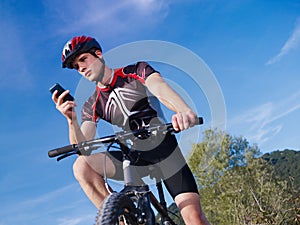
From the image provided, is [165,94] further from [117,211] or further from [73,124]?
[117,211]

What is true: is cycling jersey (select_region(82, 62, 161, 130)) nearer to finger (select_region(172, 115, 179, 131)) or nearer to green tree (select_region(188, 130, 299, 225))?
finger (select_region(172, 115, 179, 131))

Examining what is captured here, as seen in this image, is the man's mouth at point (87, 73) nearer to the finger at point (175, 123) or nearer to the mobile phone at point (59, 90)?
the mobile phone at point (59, 90)

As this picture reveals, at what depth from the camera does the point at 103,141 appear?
3.08 m

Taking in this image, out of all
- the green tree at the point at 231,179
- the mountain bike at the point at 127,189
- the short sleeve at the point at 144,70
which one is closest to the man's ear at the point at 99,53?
the short sleeve at the point at 144,70

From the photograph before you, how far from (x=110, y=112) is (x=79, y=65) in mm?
474

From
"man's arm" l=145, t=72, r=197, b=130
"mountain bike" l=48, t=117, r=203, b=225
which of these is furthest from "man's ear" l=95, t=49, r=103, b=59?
"mountain bike" l=48, t=117, r=203, b=225

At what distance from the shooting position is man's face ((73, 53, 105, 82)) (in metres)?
3.51

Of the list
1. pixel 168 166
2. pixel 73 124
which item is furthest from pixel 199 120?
pixel 73 124

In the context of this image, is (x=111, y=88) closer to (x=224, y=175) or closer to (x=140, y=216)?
(x=140, y=216)

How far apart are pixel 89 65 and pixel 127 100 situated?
42 centimetres

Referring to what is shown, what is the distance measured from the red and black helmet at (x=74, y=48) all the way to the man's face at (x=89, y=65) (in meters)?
0.04

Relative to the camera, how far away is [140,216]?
9.82ft

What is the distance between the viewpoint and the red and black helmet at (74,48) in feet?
11.3

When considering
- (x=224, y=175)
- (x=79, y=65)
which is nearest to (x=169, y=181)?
(x=79, y=65)
